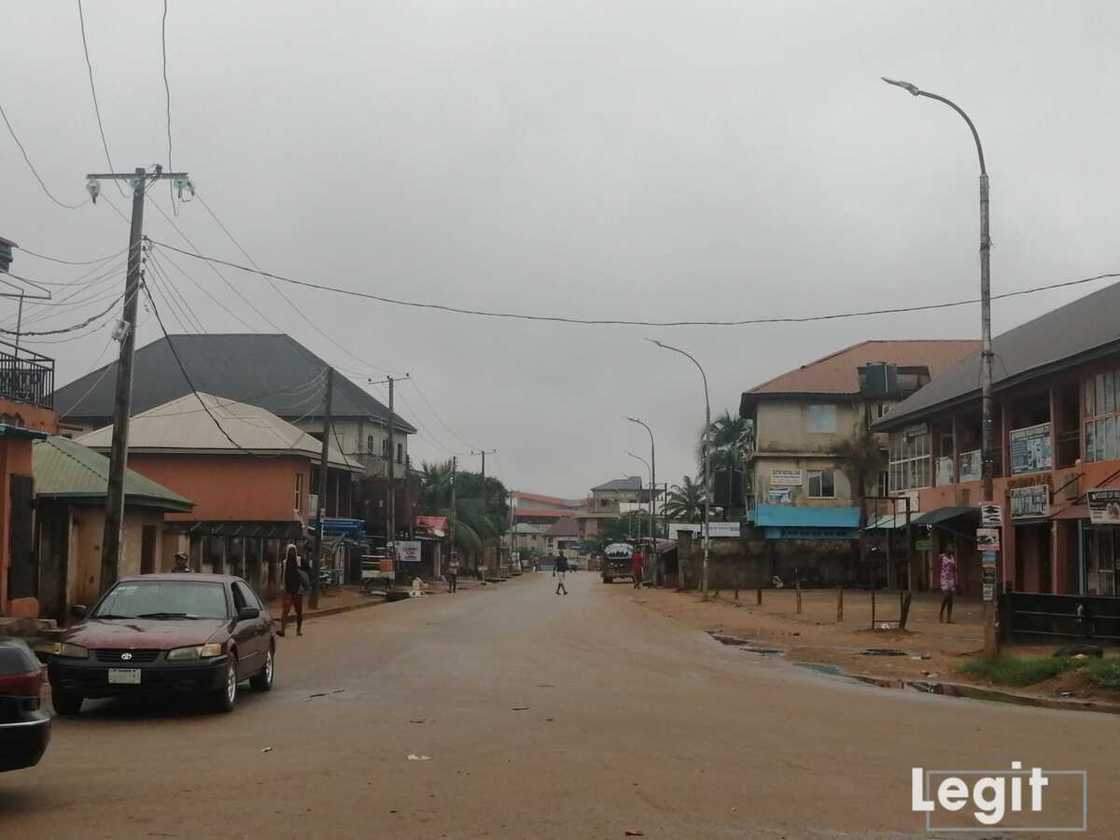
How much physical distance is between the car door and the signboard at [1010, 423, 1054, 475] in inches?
952

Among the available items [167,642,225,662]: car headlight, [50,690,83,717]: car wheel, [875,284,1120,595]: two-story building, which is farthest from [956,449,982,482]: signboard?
[50,690,83,717]: car wheel

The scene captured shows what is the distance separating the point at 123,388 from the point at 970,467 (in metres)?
27.5

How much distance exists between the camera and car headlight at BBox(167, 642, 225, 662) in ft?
40.0

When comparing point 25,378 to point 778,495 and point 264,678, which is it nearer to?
point 264,678

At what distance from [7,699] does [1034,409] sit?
3356cm

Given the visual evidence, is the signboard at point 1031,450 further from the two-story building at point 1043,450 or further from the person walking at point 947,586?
the person walking at point 947,586

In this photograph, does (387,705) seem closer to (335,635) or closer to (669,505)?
(335,635)

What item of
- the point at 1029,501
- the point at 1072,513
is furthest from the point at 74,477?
the point at 1029,501

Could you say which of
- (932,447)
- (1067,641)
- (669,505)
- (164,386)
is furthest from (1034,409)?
(669,505)

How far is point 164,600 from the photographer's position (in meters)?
13.6

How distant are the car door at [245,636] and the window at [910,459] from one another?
111ft

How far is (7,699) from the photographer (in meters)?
7.46

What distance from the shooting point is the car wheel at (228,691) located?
12.6 metres

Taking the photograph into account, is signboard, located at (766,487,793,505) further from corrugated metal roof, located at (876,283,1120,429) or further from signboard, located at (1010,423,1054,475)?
signboard, located at (1010,423,1054,475)
